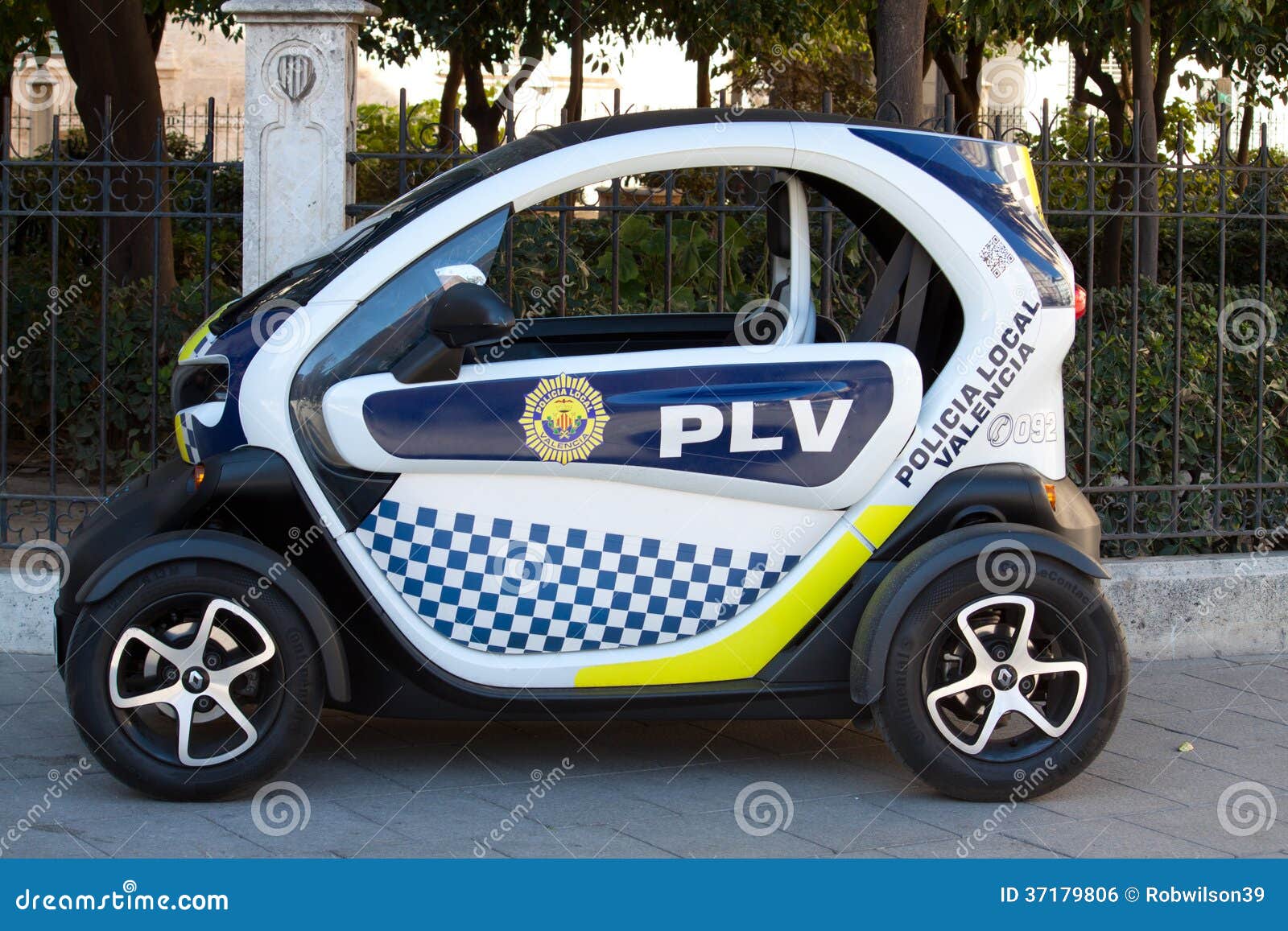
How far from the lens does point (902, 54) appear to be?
679cm

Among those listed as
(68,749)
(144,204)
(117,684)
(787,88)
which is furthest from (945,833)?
(787,88)

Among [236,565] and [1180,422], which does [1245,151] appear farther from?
[236,565]

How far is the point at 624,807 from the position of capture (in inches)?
166

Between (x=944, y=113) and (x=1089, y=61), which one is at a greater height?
(x=1089, y=61)

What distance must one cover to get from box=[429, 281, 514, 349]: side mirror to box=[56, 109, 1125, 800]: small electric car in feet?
0.09

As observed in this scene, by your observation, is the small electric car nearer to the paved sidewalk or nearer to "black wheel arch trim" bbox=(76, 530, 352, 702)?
"black wheel arch trim" bbox=(76, 530, 352, 702)

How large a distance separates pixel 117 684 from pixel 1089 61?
44.5ft

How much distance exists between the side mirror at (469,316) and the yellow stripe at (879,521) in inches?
44.0

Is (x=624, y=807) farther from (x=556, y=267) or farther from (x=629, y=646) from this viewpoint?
(x=556, y=267)

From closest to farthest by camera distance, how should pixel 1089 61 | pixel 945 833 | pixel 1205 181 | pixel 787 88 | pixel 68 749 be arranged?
pixel 945 833, pixel 68 749, pixel 1205 181, pixel 1089 61, pixel 787 88

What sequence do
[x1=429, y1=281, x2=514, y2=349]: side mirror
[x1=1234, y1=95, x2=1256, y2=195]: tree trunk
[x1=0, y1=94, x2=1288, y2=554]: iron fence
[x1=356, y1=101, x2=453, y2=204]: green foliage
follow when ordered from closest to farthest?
[x1=429, y1=281, x2=514, y2=349]: side mirror, [x1=356, y1=101, x2=453, y2=204]: green foliage, [x1=0, y1=94, x2=1288, y2=554]: iron fence, [x1=1234, y1=95, x2=1256, y2=195]: tree trunk

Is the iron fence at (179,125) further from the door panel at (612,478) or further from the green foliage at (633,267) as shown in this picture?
the door panel at (612,478)

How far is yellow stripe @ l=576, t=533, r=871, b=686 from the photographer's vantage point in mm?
4160

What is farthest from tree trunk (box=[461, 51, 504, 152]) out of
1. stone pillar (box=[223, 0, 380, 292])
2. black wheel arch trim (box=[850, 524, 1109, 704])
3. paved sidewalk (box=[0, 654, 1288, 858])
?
black wheel arch trim (box=[850, 524, 1109, 704])
